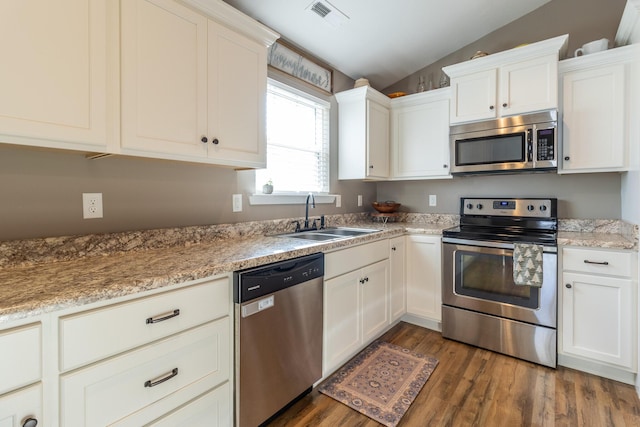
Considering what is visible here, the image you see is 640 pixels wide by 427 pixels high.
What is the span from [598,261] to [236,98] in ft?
8.19

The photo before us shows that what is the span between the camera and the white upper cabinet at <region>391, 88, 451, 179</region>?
9.79ft

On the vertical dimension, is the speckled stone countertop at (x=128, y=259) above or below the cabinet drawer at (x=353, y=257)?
above

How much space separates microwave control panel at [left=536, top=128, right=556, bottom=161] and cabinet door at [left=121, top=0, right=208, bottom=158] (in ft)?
7.88

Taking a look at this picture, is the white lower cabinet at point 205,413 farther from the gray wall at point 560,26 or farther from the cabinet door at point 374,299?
the gray wall at point 560,26

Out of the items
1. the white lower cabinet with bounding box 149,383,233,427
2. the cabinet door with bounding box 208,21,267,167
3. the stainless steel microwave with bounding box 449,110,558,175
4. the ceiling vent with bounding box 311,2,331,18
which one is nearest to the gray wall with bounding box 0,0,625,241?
the cabinet door with bounding box 208,21,267,167

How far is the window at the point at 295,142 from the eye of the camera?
8.07 ft

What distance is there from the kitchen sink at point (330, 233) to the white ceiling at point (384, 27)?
1.59m

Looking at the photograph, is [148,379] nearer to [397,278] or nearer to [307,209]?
[307,209]

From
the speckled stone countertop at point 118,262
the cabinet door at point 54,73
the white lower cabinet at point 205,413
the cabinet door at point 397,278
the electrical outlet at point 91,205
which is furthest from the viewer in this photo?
the cabinet door at point 397,278

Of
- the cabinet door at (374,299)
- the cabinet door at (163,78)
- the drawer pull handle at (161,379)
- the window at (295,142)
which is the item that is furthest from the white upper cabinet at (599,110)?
the drawer pull handle at (161,379)

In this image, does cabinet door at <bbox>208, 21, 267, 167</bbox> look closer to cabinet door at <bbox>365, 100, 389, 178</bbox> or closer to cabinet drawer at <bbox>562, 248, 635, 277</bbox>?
cabinet door at <bbox>365, 100, 389, 178</bbox>

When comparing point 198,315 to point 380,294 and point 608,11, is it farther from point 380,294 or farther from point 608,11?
point 608,11

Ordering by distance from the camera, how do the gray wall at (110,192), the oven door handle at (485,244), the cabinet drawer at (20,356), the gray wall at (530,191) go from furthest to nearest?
1. the gray wall at (530,191)
2. the oven door handle at (485,244)
3. the gray wall at (110,192)
4. the cabinet drawer at (20,356)

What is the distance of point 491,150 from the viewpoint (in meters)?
2.59
